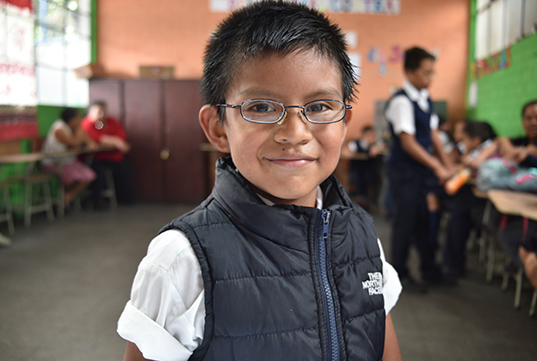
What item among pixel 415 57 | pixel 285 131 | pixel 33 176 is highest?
pixel 415 57

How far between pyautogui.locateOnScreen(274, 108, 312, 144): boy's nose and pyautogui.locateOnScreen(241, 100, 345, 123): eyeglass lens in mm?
11

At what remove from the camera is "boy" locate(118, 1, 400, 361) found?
2.27 feet

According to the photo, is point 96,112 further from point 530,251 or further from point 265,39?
point 265,39

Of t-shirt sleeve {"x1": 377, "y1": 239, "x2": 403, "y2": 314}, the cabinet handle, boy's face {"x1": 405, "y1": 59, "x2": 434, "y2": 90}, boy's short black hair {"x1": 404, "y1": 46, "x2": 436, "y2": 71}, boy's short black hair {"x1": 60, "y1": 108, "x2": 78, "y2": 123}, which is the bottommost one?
t-shirt sleeve {"x1": 377, "y1": 239, "x2": 403, "y2": 314}

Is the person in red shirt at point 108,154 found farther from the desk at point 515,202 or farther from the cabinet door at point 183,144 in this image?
the desk at point 515,202

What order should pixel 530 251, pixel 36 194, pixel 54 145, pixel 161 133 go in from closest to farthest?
1. pixel 530 251
2. pixel 54 145
3. pixel 36 194
4. pixel 161 133

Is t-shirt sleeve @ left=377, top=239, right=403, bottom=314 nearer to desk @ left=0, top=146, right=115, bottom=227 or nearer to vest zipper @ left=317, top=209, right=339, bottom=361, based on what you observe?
vest zipper @ left=317, top=209, right=339, bottom=361

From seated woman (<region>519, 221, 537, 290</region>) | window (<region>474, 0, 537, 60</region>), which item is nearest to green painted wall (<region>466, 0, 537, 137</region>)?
window (<region>474, 0, 537, 60</region>)

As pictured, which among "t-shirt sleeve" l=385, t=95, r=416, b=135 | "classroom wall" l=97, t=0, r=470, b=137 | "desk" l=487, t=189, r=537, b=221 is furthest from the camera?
"classroom wall" l=97, t=0, r=470, b=137

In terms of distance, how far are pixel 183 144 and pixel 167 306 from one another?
5.71 m

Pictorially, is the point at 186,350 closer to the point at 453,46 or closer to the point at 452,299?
the point at 452,299

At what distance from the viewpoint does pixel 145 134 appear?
20.6 ft

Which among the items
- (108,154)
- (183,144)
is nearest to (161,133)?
(183,144)

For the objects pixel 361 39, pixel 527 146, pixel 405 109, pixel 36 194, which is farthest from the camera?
pixel 361 39
